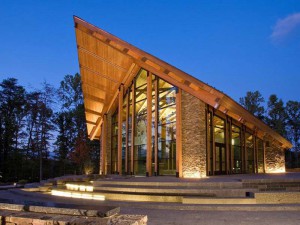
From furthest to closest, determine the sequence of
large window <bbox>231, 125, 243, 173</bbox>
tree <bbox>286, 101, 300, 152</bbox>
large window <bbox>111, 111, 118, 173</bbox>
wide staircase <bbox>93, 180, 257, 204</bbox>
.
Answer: tree <bbox>286, 101, 300, 152</bbox> → large window <bbox>111, 111, 118, 173</bbox> → large window <bbox>231, 125, 243, 173</bbox> → wide staircase <bbox>93, 180, 257, 204</bbox>

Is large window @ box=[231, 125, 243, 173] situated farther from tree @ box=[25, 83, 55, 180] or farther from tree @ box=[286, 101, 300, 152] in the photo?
tree @ box=[286, 101, 300, 152]

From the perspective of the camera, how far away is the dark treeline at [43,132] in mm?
29516

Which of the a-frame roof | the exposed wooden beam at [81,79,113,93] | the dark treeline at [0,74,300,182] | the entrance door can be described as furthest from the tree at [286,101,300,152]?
the exposed wooden beam at [81,79,113,93]

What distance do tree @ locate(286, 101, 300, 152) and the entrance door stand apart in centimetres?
2991

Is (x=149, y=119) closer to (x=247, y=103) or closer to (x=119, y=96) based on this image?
(x=119, y=96)

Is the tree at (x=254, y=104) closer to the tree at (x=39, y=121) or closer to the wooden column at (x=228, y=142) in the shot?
the wooden column at (x=228, y=142)

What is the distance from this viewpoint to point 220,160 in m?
15.8

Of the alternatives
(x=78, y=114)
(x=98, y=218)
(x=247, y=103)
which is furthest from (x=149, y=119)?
(x=247, y=103)

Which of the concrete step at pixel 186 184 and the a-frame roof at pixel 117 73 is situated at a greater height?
the a-frame roof at pixel 117 73

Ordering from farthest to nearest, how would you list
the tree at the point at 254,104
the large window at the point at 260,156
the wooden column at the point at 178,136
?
1. the tree at the point at 254,104
2. the large window at the point at 260,156
3. the wooden column at the point at 178,136

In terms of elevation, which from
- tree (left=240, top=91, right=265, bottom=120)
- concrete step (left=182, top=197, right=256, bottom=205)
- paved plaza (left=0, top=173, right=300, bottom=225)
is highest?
tree (left=240, top=91, right=265, bottom=120)

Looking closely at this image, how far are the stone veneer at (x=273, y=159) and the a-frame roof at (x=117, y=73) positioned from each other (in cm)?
60

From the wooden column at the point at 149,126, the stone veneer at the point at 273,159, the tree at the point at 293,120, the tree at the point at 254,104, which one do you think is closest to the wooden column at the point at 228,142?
the wooden column at the point at 149,126

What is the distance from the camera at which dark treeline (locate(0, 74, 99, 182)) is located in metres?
29.5
